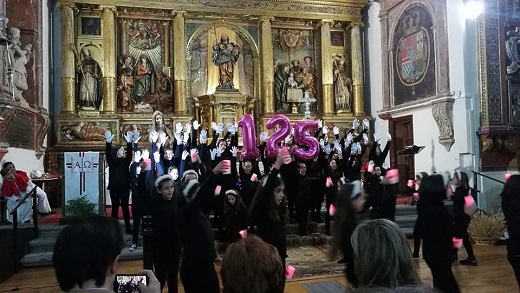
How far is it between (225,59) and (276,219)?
10.4 m

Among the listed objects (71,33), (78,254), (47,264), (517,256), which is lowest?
(47,264)

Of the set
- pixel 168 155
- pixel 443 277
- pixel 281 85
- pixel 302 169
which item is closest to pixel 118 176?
pixel 168 155

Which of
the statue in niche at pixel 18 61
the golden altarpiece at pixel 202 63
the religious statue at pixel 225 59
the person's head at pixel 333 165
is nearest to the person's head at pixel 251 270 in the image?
the person's head at pixel 333 165

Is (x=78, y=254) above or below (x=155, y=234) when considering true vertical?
above

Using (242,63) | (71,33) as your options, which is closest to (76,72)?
(71,33)

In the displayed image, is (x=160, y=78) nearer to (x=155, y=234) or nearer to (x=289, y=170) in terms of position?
(x=289, y=170)

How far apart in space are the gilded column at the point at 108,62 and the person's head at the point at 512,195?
1107cm

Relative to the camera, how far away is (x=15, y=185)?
7926 millimetres

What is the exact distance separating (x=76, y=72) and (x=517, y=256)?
12477 mm

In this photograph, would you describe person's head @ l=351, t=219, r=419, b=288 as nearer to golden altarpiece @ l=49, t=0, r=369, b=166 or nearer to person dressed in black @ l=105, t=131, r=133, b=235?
person dressed in black @ l=105, t=131, r=133, b=235

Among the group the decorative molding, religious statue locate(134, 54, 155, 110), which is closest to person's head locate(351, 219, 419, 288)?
the decorative molding

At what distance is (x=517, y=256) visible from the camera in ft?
13.0

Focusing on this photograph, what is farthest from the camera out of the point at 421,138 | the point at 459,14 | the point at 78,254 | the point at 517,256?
the point at 421,138

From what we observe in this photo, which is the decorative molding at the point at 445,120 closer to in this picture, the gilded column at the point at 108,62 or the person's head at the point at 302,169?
the person's head at the point at 302,169
